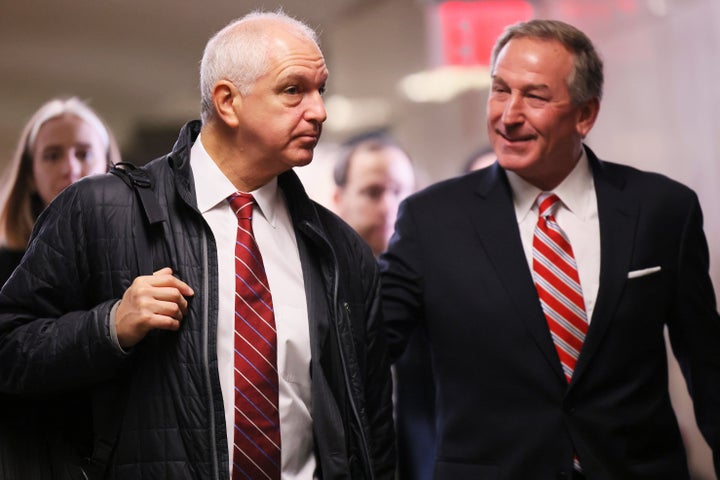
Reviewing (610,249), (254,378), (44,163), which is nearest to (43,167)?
(44,163)

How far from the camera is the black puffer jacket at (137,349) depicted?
1823 millimetres

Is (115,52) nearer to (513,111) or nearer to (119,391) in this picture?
(513,111)

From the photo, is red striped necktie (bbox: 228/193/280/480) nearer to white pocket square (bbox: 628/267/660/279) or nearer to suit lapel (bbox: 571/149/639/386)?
suit lapel (bbox: 571/149/639/386)

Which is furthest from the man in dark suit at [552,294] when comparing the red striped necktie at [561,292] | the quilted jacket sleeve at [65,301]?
the quilted jacket sleeve at [65,301]

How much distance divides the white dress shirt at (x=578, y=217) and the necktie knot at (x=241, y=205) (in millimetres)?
734

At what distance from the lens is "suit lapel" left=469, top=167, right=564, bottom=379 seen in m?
2.30

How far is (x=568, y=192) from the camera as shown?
247 cm

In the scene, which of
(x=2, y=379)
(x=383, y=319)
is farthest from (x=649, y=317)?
(x=2, y=379)

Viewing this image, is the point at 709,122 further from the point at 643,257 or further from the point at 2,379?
the point at 2,379

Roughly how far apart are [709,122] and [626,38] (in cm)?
65

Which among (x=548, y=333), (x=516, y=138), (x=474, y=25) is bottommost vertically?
(x=548, y=333)

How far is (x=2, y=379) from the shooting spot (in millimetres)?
1870

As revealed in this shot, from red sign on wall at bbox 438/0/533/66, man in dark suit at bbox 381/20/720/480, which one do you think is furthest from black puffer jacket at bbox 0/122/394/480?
red sign on wall at bbox 438/0/533/66

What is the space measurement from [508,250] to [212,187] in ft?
2.50
